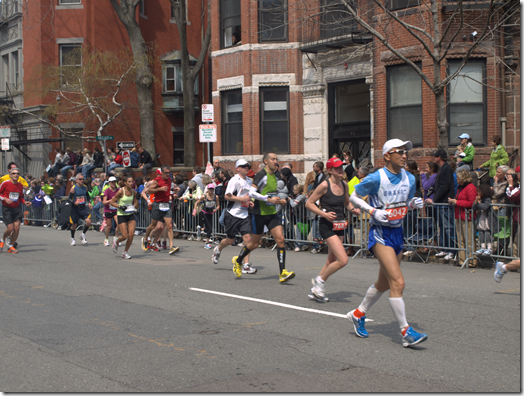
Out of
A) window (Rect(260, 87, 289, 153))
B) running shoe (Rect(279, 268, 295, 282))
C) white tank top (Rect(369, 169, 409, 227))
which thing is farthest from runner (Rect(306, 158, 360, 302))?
window (Rect(260, 87, 289, 153))

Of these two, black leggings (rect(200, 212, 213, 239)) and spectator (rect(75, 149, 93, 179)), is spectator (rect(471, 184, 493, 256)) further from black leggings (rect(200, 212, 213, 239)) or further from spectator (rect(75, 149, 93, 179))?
spectator (rect(75, 149, 93, 179))

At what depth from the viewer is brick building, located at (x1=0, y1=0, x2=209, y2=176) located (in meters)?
33.1

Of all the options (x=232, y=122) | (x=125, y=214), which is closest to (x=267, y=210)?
(x=125, y=214)

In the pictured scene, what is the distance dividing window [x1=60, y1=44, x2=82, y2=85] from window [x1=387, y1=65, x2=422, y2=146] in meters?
17.7

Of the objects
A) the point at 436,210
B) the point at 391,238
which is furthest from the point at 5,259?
the point at 391,238

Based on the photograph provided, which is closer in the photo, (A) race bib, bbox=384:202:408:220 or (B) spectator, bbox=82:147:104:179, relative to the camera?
(A) race bib, bbox=384:202:408:220

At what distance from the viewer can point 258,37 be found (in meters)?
23.1

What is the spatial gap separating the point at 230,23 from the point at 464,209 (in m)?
14.8

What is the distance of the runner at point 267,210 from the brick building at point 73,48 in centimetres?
2371

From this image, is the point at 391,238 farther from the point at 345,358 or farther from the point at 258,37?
the point at 258,37

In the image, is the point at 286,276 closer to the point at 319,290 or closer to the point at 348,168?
the point at 319,290

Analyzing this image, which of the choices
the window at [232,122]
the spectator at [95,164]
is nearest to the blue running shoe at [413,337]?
the window at [232,122]

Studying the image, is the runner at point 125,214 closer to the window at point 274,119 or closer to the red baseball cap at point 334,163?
the red baseball cap at point 334,163

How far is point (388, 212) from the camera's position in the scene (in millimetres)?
6461
